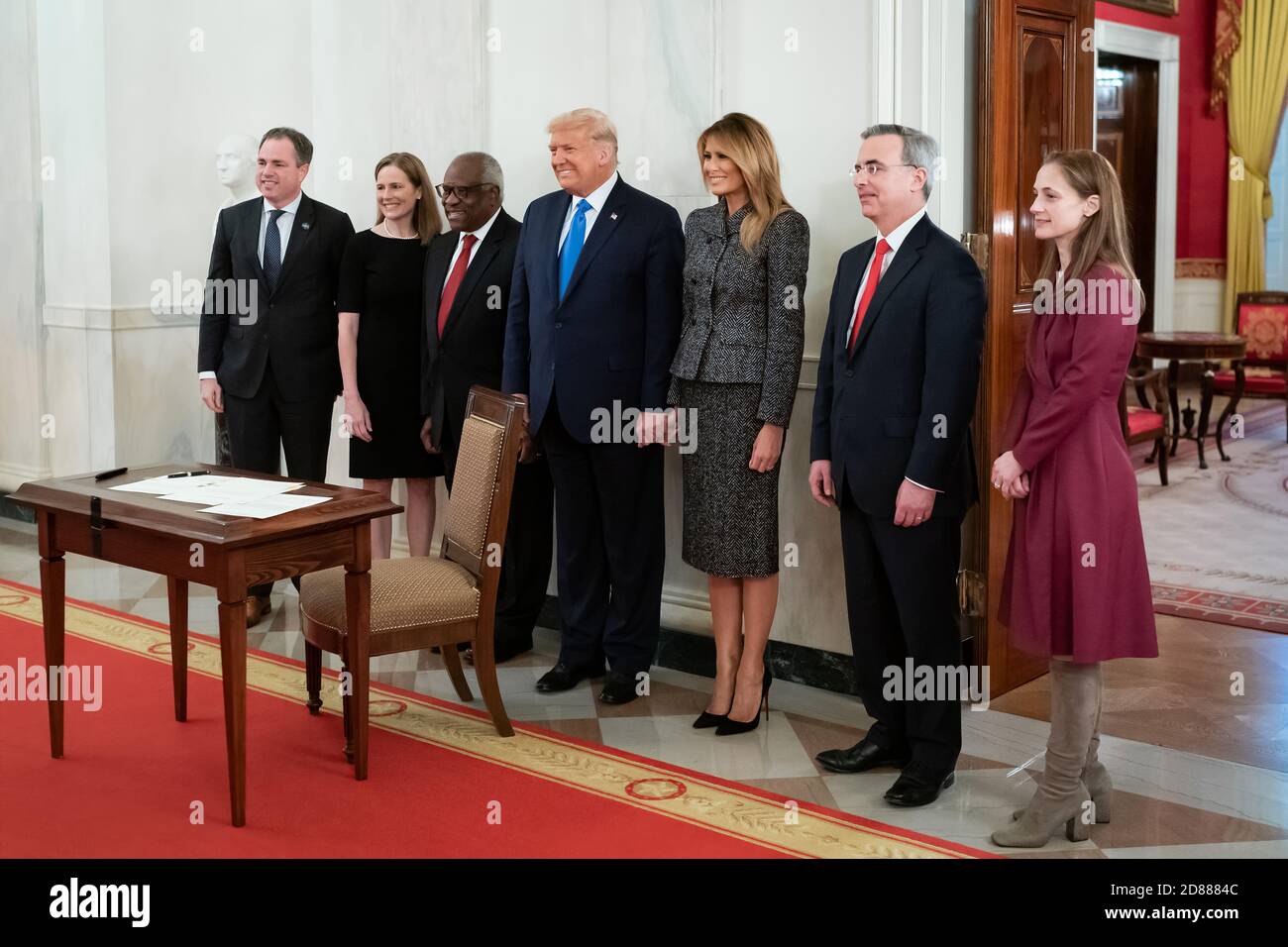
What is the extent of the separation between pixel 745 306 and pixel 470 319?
121 centimetres

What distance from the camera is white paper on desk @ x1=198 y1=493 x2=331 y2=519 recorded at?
355 centimetres

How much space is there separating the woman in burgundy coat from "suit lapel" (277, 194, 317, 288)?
3.01m

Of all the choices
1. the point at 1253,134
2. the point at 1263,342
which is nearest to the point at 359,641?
the point at 1263,342

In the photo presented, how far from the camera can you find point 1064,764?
11.0ft

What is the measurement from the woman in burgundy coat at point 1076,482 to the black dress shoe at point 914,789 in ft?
0.96

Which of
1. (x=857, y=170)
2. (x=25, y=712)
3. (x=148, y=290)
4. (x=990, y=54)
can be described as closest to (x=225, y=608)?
(x=25, y=712)

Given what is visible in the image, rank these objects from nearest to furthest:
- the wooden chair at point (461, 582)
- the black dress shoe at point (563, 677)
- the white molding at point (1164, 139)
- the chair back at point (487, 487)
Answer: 1. the wooden chair at point (461, 582)
2. the chair back at point (487, 487)
3. the black dress shoe at point (563, 677)
4. the white molding at point (1164, 139)

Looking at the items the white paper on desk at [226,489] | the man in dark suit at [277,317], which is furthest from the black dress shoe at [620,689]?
the man in dark suit at [277,317]

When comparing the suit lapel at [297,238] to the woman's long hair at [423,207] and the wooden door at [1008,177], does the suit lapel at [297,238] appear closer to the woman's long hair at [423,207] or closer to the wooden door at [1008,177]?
the woman's long hair at [423,207]

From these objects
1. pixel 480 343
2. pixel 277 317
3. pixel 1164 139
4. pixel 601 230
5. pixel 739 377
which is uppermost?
pixel 1164 139

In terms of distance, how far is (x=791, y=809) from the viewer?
142 inches

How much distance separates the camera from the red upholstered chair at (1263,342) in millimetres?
10422

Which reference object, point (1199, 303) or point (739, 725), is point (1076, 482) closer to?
point (739, 725)
